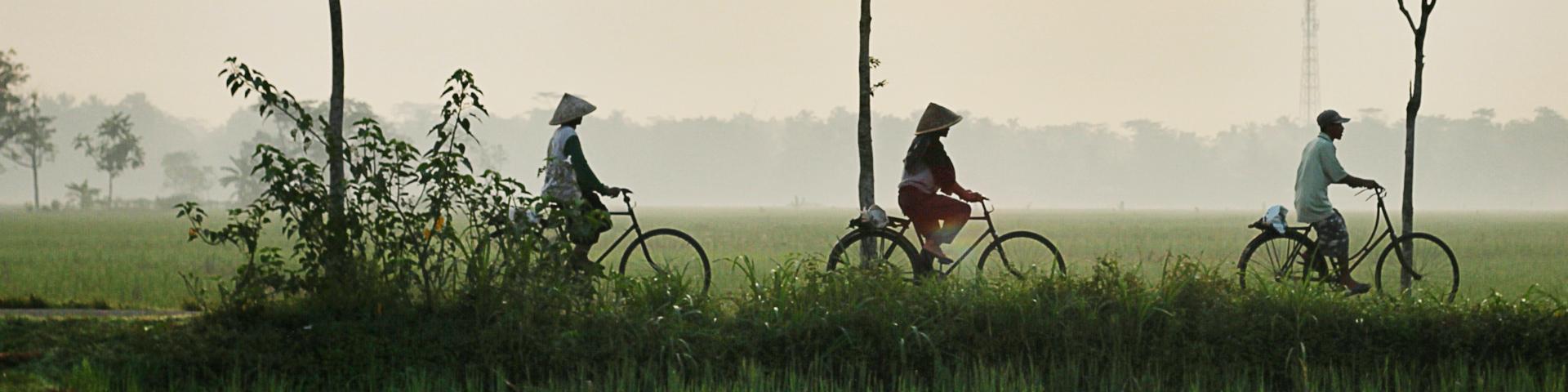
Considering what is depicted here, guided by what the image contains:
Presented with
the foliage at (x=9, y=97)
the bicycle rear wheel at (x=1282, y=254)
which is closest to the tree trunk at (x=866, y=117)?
the bicycle rear wheel at (x=1282, y=254)

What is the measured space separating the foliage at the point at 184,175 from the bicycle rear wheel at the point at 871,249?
5155 inches

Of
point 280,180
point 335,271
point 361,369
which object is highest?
point 280,180

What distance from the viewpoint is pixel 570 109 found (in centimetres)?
1012

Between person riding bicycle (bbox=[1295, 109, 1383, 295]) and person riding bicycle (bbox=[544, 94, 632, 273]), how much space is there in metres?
5.75

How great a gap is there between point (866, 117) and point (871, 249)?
5.85 ft

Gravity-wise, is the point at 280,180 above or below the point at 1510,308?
above

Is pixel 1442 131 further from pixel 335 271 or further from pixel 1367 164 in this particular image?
pixel 335 271

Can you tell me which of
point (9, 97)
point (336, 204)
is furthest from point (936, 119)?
point (9, 97)

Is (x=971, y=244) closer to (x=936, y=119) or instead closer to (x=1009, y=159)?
(x=936, y=119)

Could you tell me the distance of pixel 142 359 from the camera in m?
8.18

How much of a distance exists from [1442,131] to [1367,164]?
54.2ft

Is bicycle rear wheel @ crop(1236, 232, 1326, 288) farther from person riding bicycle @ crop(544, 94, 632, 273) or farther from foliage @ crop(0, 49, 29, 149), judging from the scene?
foliage @ crop(0, 49, 29, 149)

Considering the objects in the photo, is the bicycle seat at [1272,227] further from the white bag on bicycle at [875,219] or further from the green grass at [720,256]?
the white bag on bicycle at [875,219]

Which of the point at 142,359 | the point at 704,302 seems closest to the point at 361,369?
the point at 142,359
